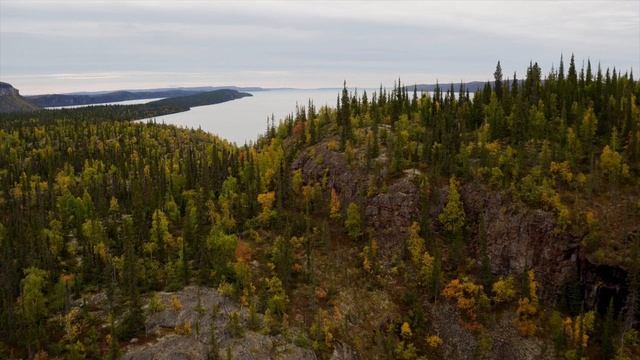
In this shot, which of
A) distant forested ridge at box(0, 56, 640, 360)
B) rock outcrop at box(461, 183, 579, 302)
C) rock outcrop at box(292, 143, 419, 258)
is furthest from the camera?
rock outcrop at box(292, 143, 419, 258)

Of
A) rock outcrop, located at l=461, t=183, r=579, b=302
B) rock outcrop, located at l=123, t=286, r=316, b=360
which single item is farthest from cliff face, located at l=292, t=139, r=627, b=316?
rock outcrop, located at l=123, t=286, r=316, b=360

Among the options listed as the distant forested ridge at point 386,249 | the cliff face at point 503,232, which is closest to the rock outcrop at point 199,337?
the distant forested ridge at point 386,249

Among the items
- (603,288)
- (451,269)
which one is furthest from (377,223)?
(603,288)

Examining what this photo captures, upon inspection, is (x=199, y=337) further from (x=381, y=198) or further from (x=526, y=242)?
(x=526, y=242)

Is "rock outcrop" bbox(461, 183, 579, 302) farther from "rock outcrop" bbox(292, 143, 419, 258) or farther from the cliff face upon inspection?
"rock outcrop" bbox(292, 143, 419, 258)

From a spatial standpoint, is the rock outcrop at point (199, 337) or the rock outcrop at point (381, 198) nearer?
the rock outcrop at point (199, 337)

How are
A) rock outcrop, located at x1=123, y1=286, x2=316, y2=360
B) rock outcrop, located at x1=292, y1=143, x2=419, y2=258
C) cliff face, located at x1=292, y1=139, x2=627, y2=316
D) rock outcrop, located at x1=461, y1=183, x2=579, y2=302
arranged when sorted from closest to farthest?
rock outcrop, located at x1=123, y1=286, x2=316, y2=360 < cliff face, located at x1=292, y1=139, x2=627, y2=316 < rock outcrop, located at x1=461, y1=183, x2=579, y2=302 < rock outcrop, located at x1=292, y1=143, x2=419, y2=258

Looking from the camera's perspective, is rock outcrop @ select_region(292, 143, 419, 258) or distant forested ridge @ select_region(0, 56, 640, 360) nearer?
distant forested ridge @ select_region(0, 56, 640, 360)

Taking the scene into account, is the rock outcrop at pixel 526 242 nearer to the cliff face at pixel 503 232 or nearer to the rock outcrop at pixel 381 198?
the cliff face at pixel 503 232

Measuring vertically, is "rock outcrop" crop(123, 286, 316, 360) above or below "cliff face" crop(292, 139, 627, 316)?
below
